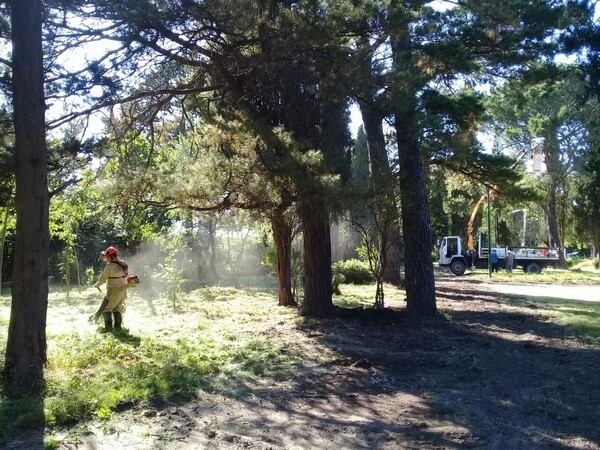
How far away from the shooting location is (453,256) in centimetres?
3988

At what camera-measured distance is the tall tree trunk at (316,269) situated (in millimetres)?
12875

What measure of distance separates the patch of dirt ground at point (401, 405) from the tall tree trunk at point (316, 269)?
2.28 m

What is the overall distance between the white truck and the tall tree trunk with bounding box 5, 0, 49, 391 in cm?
3462

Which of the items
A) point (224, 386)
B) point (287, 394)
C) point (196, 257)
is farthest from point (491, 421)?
point (196, 257)

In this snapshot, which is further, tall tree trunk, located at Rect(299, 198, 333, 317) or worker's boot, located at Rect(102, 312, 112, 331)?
tall tree trunk, located at Rect(299, 198, 333, 317)

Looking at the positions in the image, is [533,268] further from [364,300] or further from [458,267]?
[364,300]

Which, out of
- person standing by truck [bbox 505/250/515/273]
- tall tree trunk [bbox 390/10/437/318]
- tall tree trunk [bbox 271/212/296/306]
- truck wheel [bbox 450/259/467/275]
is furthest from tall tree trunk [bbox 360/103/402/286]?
person standing by truck [bbox 505/250/515/273]

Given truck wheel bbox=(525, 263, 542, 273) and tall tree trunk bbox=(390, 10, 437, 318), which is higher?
tall tree trunk bbox=(390, 10, 437, 318)

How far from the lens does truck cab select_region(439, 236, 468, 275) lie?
3897cm

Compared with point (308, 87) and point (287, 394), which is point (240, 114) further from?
point (287, 394)

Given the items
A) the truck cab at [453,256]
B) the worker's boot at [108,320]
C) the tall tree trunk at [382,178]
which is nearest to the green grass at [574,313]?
the tall tree trunk at [382,178]

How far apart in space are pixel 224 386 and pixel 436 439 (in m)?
2.82

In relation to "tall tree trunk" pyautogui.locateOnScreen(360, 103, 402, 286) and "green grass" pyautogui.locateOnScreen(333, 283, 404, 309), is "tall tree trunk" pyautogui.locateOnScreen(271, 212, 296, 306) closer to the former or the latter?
"green grass" pyautogui.locateOnScreen(333, 283, 404, 309)

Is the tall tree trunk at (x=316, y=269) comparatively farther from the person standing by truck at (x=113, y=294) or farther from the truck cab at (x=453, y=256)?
the truck cab at (x=453, y=256)
